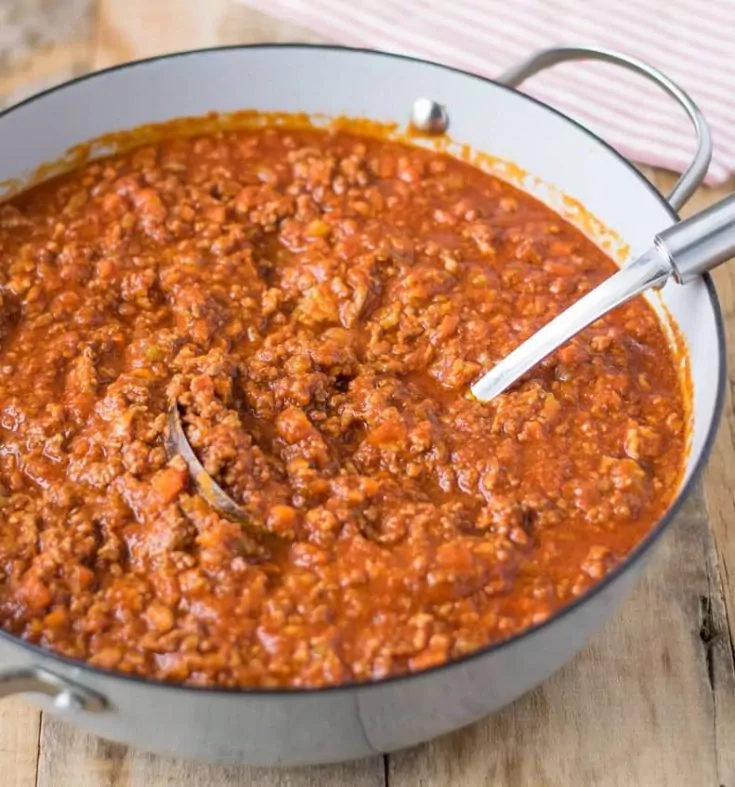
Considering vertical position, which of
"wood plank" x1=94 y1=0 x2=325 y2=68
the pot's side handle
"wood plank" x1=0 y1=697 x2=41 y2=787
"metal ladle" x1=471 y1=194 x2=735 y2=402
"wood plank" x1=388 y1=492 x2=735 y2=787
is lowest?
"wood plank" x1=388 y1=492 x2=735 y2=787

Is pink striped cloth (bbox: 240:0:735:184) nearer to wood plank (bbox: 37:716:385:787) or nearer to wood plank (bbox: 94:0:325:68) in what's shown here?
wood plank (bbox: 94:0:325:68)

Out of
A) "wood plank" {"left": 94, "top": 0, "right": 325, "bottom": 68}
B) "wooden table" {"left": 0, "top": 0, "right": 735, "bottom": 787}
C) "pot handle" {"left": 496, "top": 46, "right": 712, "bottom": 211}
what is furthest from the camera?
"wood plank" {"left": 94, "top": 0, "right": 325, "bottom": 68}

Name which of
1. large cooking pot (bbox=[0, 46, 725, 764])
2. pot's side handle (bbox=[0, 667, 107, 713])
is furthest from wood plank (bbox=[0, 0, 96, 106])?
pot's side handle (bbox=[0, 667, 107, 713])

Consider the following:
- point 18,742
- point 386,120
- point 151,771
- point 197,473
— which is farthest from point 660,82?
point 18,742

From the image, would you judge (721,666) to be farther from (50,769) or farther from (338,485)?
(50,769)

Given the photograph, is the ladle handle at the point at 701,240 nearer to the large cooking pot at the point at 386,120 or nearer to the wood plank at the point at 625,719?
the large cooking pot at the point at 386,120

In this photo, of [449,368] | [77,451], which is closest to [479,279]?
[449,368]
